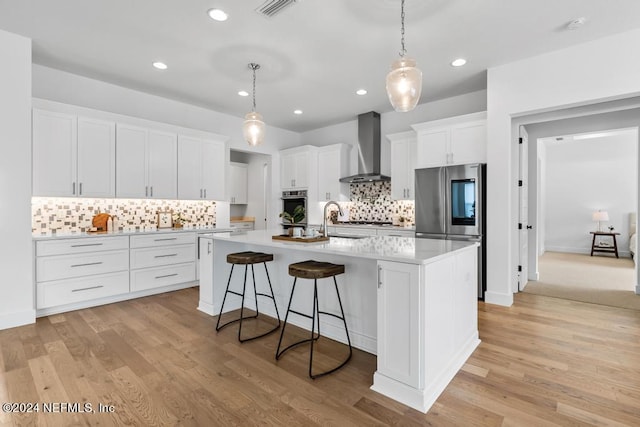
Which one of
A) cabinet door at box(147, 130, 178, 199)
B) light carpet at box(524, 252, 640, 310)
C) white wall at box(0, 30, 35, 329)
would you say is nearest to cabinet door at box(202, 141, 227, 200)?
cabinet door at box(147, 130, 178, 199)

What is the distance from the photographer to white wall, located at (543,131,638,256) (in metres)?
7.15

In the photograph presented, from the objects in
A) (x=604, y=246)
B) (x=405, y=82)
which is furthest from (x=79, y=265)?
(x=604, y=246)

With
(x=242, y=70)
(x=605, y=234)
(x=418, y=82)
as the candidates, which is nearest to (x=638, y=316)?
(x=418, y=82)

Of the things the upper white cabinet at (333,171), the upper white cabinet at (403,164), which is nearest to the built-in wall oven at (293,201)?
the upper white cabinet at (333,171)

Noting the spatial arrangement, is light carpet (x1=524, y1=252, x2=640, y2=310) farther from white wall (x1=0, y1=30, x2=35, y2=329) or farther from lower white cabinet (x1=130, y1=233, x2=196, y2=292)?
white wall (x1=0, y1=30, x2=35, y2=329)

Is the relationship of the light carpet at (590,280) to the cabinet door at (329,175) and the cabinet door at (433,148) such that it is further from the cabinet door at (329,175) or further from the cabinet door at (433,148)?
the cabinet door at (329,175)

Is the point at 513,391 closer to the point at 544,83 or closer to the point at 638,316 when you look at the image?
the point at 638,316

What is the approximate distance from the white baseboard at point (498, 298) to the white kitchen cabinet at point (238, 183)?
5392 mm

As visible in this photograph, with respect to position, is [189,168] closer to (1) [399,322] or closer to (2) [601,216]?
(1) [399,322]

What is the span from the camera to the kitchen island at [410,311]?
6.00 feet

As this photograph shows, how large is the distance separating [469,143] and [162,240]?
435cm

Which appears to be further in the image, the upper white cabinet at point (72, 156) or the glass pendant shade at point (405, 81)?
the upper white cabinet at point (72, 156)

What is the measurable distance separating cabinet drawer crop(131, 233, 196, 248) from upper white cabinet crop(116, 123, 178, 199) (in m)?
0.59

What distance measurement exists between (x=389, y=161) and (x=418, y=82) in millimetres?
3521
